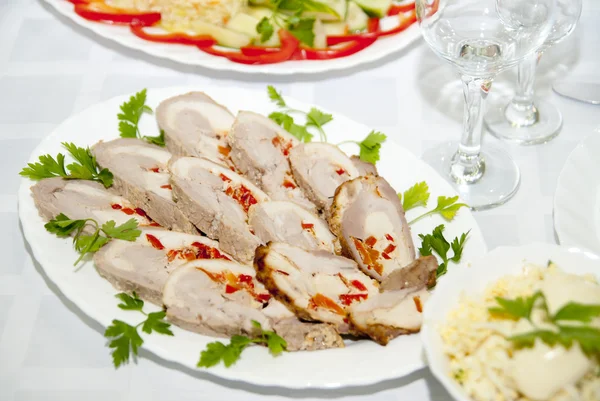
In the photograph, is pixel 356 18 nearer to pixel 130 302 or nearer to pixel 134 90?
pixel 134 90

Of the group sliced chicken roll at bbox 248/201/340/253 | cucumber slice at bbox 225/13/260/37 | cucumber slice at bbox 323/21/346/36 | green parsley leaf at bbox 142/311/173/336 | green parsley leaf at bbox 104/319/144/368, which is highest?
cucumber slice at bbox 323/21/346/36

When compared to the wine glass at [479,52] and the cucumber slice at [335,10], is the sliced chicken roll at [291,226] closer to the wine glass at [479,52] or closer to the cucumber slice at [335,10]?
the wine glass at [479,52]

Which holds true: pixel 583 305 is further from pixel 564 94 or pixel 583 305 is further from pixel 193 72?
pixel 193 72

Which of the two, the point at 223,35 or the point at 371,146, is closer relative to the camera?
the point at 371,146

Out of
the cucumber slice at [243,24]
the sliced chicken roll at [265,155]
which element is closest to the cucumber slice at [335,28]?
the cucumber slice at [243,24]

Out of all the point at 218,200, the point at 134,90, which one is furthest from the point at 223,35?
the point at 218,200

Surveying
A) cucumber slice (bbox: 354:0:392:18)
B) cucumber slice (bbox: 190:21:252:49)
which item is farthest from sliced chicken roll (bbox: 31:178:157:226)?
cucumber slice (bbox: 354:0:392:18)

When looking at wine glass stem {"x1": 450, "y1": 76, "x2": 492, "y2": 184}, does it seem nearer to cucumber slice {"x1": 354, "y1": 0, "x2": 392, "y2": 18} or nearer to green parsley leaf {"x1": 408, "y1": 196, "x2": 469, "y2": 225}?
green parsley leaf {"x1": 408, "y1": 196, "x2": 469, "y2": 225}
